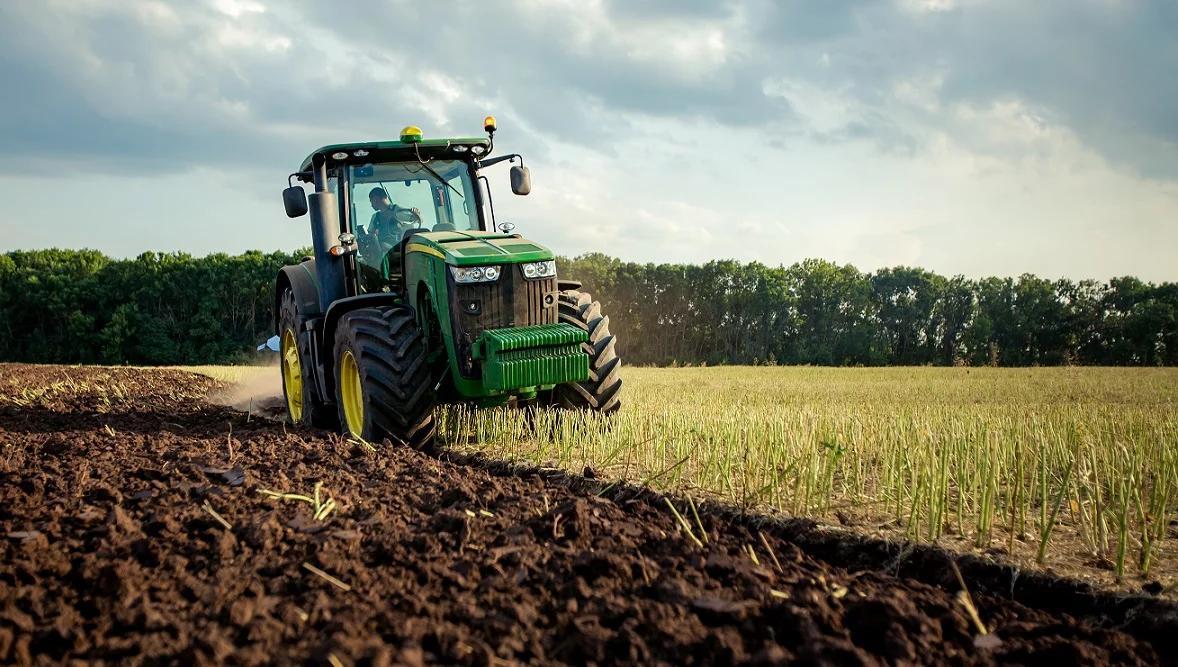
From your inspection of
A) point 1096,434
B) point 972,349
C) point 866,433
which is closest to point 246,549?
point 866,433

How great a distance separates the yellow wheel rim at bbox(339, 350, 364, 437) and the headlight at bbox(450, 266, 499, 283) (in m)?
1.24

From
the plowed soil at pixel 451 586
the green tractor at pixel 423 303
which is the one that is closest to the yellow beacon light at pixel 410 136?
the green tractor at pixel 423 303

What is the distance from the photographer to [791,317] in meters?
34.4

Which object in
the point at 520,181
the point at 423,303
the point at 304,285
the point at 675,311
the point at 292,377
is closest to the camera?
the point at 423,303

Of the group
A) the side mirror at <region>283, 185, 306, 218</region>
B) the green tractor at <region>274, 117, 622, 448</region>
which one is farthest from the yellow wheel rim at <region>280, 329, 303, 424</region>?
the side mirror at <region>283, 185, 306, 218</region>

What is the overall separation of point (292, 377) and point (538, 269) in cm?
375

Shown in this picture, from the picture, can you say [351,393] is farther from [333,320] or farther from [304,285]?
[304,285]

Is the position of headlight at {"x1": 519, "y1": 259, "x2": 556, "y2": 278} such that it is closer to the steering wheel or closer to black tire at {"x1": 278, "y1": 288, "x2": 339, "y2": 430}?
the steering wheel

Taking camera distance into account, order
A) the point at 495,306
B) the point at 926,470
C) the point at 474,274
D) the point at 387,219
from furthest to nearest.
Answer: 1. the point at 387,219
2. the point at 495,306
3. the point at 474,274
4. the point at 926,470

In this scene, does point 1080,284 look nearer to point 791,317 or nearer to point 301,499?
point 791,317

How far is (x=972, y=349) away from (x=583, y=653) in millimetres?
32021

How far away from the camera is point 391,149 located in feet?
25.1

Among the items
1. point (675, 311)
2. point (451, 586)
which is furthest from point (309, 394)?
point (675, 311)

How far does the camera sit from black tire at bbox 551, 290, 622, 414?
23.1 feet
